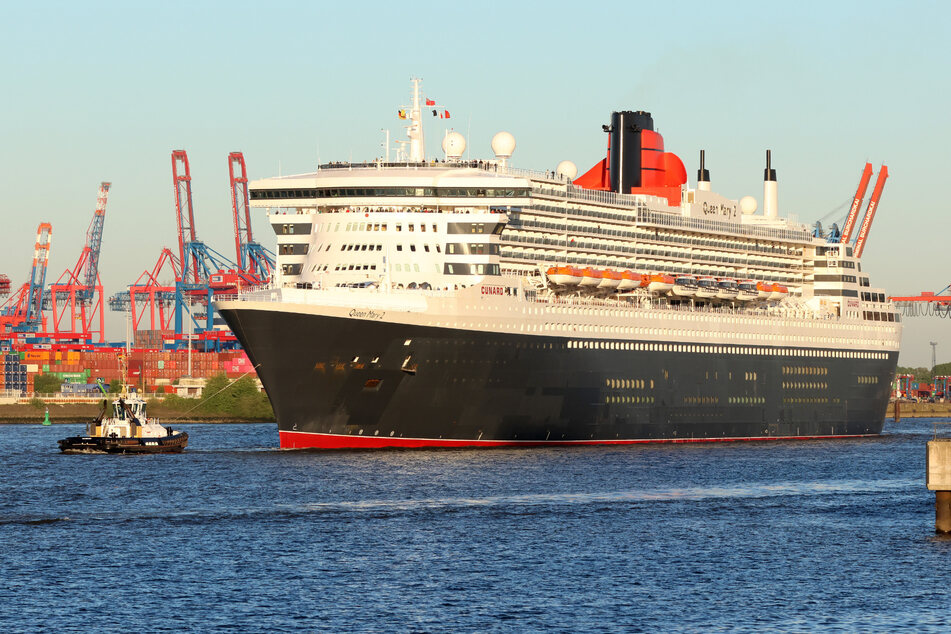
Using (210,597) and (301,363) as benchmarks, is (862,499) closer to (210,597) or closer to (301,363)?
(301,363)

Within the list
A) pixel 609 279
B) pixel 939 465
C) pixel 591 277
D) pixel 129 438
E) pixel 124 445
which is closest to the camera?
pixel 939 465

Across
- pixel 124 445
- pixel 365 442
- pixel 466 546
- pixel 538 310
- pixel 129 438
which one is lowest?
pixel 466 546

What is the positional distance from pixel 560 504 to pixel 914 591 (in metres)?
17.3

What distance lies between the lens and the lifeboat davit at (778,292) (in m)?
94.1

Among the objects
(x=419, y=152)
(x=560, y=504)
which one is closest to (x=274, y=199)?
(x=419, y=152)

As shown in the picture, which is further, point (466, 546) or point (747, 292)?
point (747, 292)

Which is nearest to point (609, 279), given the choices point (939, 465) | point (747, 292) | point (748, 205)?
point (747, 292)

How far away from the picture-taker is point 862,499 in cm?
5759

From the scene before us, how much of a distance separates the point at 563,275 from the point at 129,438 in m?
23.2

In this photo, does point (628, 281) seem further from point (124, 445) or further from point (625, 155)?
point (124, 445)

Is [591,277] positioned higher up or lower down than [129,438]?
higher up

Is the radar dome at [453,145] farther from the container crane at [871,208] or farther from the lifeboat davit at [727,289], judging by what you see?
the container crane at [871,208]

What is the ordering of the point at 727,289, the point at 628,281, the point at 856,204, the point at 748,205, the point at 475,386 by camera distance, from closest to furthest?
the point at 475,386 → the point at 628,281 → the point at 727,289 → the point at 748,205 → the point at 856,204

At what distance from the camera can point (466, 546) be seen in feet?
146
